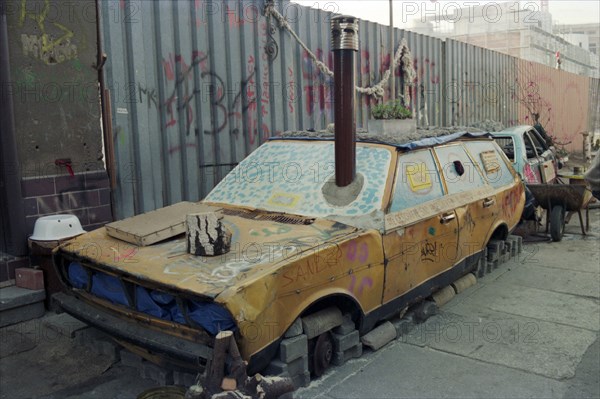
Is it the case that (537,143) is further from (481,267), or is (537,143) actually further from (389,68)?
(481,267)

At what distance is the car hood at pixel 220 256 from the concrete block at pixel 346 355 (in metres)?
0.86

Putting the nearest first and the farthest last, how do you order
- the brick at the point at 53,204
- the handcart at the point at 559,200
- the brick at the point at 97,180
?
1. the brick at the point at 53,204
2. the brick at the point at 97,180
3. the handcart at the point at 559,200

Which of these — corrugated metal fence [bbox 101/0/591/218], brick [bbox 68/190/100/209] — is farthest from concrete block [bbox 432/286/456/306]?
brick [bbox 68/190/100/209]

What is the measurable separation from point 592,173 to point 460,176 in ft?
7.71

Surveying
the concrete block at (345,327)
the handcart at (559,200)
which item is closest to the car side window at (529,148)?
the handcart at (559,200)

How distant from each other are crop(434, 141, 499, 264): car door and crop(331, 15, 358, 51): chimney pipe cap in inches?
52.9

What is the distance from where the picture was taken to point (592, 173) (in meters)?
3.01

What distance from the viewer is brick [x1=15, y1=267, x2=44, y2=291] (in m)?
4.85

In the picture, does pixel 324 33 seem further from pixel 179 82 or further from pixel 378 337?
pixel 378 337

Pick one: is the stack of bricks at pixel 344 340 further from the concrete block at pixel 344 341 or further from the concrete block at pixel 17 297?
the concrete block at pixel 17 297

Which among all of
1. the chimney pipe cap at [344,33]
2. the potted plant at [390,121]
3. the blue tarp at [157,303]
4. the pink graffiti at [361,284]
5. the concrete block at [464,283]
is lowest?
the concrete block at [464,283]

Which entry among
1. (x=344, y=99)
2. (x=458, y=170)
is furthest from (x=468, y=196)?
(x=344, y=99)

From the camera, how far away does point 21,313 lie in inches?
187

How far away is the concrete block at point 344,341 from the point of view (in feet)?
12.6
